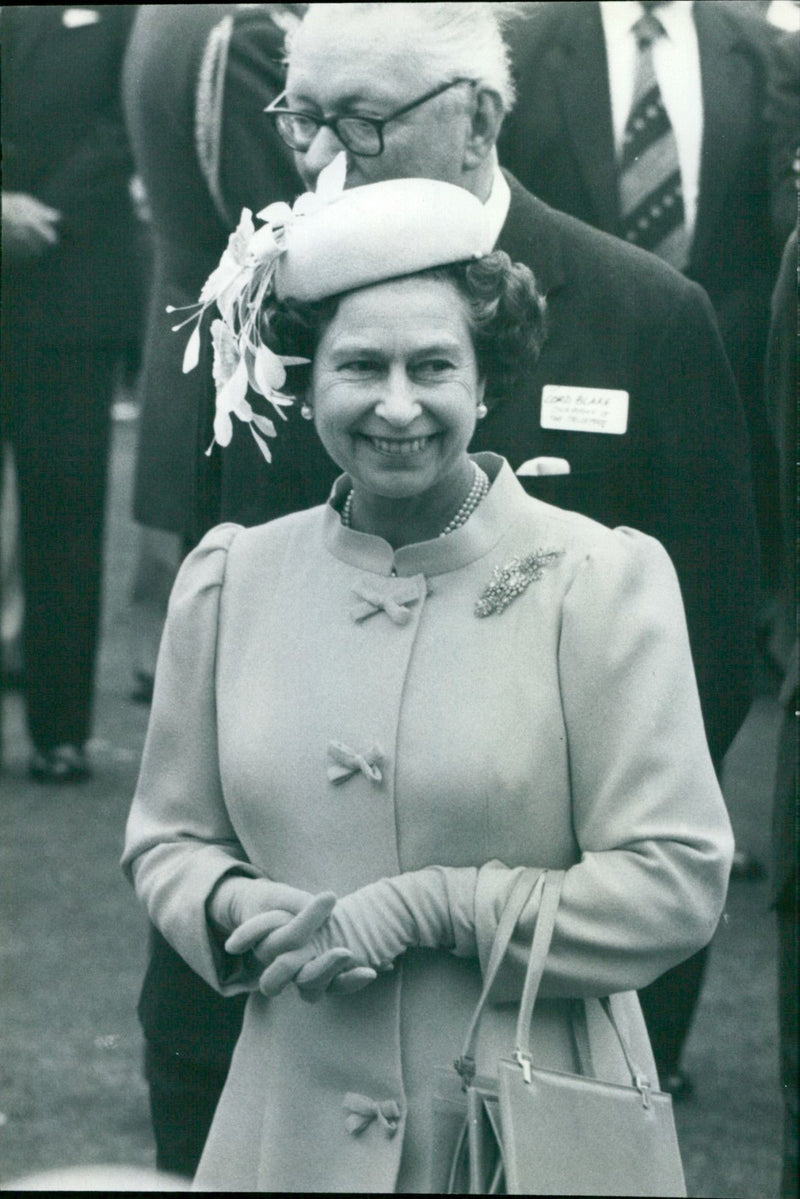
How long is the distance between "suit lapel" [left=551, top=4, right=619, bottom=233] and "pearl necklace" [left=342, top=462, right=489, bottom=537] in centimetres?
72

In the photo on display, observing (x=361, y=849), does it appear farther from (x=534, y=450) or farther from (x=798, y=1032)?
(x=798, y=1032)

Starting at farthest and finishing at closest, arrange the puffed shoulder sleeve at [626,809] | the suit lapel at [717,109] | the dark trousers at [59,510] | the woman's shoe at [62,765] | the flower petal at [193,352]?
the woman's shoe at [62,765] → the dark trousers at [59,510] → the suit lapel at [717,109] → the flower petal at [193,352] → the puffed shoulder sleeve at [626,809]

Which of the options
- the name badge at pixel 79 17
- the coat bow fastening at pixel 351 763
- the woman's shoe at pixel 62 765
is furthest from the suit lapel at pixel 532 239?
the woman's shoe at pixel 62 765

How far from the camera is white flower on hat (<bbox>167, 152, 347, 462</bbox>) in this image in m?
3.13

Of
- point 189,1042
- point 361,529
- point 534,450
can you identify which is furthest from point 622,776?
point 189,1042

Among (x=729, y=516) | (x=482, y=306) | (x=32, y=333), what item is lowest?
(x=32, y=333)

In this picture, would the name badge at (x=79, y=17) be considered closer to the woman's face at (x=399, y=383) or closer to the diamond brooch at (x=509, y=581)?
the woman's face at (x=399, y=383)

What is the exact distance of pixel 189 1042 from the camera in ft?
12.0

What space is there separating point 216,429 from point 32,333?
225cm

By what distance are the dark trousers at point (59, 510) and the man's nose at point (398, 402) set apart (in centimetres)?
258

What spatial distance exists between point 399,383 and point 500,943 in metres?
0.68

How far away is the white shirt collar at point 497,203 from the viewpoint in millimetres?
3434

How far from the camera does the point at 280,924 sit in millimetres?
2986

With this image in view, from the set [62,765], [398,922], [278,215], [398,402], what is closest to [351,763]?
A: [398,922]
